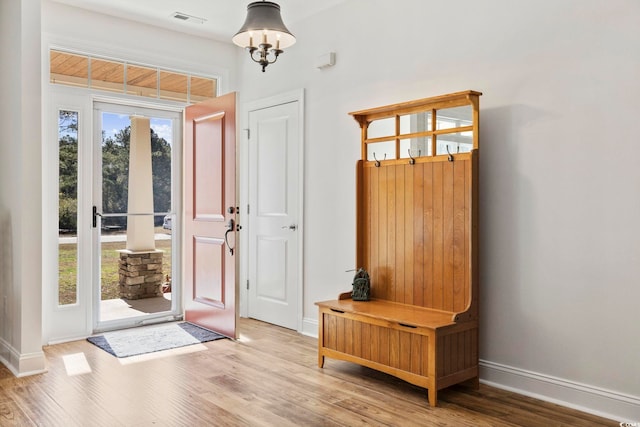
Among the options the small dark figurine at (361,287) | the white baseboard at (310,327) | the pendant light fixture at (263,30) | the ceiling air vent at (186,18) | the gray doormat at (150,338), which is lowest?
the gray doormat at (150,338)

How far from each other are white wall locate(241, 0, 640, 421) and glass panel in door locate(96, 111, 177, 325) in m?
2.43

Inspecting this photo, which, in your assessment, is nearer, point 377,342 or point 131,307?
point 377,342

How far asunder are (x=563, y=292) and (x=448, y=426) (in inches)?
40.1

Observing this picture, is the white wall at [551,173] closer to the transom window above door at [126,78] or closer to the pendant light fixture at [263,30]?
the pendant light fixture at [263,30]

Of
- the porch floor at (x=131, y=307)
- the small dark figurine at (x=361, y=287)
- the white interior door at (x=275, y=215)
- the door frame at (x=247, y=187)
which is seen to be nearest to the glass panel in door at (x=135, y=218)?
the porch floor at (x=131, y=307)

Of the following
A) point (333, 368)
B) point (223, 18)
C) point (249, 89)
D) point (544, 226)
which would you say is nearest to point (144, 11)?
point (223, 18)

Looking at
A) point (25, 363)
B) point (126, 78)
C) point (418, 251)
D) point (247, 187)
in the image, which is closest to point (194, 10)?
point (126, 78)

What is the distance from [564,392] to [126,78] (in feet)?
14.2

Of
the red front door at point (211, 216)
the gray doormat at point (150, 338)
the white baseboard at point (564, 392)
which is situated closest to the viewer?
the white baseboard at point (564, 392)

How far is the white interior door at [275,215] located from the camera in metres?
4.76

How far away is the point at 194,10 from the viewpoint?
451 centimetres

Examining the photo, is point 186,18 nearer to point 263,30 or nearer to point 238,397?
point 263,30

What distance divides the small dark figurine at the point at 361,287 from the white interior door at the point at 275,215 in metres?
1.03

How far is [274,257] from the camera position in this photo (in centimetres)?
497
